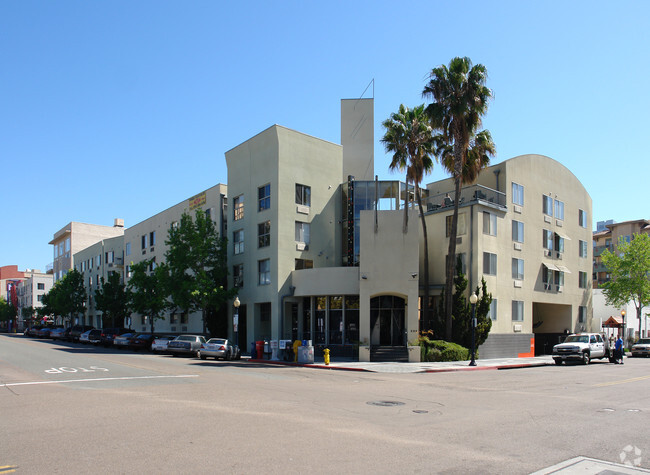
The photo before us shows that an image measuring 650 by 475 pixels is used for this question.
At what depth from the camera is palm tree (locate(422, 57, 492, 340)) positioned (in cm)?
3133

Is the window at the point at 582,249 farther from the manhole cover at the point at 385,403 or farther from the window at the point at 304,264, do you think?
the manhole cover at the point at 385,403

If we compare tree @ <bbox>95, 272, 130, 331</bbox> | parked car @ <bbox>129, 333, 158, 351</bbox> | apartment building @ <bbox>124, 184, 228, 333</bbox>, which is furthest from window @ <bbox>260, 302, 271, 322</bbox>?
tree @ <bbox>95, 272, 130, 331</bbox>

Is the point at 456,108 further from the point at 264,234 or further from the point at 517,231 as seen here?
the point at 264,234

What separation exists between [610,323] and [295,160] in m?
29.7

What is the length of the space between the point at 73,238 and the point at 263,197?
55490mm

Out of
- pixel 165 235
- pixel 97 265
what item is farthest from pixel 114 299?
pixel 97 265

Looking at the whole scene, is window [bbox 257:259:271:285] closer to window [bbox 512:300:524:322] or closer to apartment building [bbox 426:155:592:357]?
apartment building [bbox 426:155:592:357]

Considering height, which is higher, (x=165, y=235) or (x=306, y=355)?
(x=165, y=235)

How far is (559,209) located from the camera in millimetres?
41812

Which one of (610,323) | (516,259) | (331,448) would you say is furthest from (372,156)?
(331,448)

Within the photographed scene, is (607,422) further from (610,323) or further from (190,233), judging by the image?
(610,323)


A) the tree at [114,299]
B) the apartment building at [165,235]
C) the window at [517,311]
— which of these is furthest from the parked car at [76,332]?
the window at [517,311]

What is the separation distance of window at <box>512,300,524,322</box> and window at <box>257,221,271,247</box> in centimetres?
1714

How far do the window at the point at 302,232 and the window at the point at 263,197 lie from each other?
236cm
